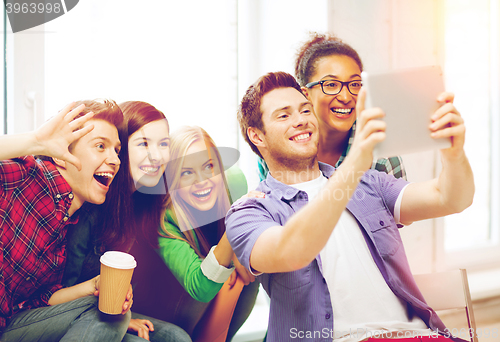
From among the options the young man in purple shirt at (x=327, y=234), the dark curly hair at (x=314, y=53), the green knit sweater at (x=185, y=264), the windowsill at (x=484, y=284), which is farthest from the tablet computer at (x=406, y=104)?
the windowsill at (x=484, y=284)

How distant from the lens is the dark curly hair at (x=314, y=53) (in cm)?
155

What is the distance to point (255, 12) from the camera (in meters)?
1.54

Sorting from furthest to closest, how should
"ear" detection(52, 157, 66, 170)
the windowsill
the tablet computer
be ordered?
1. the windowsill
2. "ear" detection(52, 157, 66, 170)
3. the tablet computer

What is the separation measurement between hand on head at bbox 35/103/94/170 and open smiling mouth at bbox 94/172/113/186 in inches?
2.5

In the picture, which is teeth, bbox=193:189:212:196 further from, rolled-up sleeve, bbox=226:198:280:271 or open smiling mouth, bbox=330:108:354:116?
open smiling mouth, bbox=330:108:354:116

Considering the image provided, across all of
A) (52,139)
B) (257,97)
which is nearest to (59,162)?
(52,139)

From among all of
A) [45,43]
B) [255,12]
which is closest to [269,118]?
[255,12]

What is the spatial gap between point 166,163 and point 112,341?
57 centimetres

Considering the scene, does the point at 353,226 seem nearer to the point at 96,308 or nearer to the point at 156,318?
the point at 156,318

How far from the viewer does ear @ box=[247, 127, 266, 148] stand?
1.34m

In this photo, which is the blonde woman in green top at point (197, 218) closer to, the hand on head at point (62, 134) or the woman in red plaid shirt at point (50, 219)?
the woman in red plaid shirt at point (50, 219)

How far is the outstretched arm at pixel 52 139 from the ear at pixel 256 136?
1.76 ft

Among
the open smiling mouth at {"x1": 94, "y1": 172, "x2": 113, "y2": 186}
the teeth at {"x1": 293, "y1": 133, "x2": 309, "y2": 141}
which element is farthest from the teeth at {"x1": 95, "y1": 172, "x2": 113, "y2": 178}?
the teeth at {"x1": 293, "y1": 133, "x2": 309, "y2": 141}

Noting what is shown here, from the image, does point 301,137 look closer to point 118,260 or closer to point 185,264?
point 185,264
